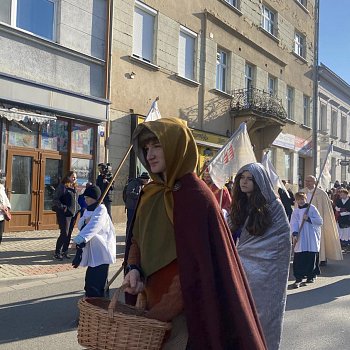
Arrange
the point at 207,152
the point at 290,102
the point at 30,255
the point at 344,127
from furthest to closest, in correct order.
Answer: the point at 344,127 → the point at 290,102 → the point at 207,152 → the point at 30,255

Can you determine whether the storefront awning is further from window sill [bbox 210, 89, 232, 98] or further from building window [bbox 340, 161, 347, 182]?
building window [bbox 340, 161, 347, 182]

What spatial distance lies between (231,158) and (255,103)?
14338mm

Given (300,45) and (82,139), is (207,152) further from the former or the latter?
(300,45)

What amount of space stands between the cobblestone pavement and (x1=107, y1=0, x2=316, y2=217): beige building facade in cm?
380

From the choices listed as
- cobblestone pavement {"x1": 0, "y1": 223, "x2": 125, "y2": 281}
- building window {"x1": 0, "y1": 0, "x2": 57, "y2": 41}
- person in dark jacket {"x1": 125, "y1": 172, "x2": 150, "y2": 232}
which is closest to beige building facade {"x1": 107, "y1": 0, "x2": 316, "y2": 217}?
building window {"x1": 0, "y1": 0, "x2": 57, "y2": 41}

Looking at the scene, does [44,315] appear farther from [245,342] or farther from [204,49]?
[204,49]

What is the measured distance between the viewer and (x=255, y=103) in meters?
21.0

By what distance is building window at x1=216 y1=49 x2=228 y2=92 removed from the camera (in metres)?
20.0

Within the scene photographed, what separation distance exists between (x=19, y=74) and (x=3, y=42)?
0.85 m

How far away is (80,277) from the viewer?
8031 millimetres

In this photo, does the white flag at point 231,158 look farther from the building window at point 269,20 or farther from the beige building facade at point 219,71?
the building window at point 269,20

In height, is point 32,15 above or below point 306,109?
below

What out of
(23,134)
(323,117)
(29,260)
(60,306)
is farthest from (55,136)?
(323,117)

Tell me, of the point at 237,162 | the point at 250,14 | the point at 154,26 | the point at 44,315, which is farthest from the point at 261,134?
the point at 44,315
